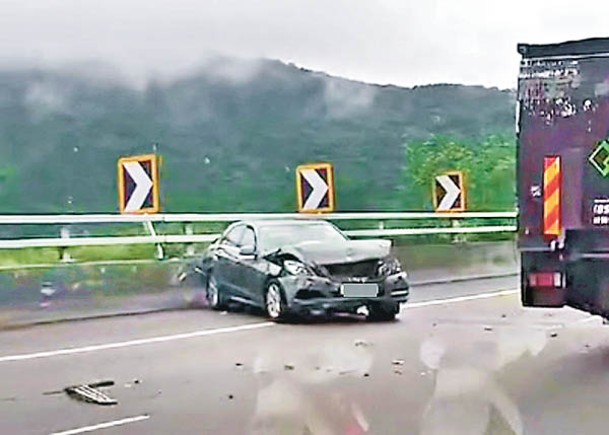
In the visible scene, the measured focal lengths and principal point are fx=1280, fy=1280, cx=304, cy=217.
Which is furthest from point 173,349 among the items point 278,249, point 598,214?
point 598,214

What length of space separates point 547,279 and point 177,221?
7355mm

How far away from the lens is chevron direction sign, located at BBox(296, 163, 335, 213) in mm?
19250

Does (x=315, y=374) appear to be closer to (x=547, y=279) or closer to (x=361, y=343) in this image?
(x=361, y=343)

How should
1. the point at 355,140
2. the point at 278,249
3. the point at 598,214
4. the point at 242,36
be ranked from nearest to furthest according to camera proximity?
the point at 598,214
the point at 278,249
the point at 242,36
the point at 355,140

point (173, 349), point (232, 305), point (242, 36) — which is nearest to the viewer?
point (173, 349)

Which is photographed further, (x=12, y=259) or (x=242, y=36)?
(x=242, y=36)

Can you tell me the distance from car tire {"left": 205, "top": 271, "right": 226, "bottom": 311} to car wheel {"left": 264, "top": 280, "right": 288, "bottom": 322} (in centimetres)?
126

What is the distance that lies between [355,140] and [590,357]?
33.2ft

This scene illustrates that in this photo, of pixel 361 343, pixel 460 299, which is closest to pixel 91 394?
pixel 361 343

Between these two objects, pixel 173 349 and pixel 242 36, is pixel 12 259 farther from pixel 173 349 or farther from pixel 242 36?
pixel 242 36

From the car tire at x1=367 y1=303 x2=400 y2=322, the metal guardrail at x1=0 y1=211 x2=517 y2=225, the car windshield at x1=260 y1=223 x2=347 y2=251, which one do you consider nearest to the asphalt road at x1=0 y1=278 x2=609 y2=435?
the car tire at x1=367 y1=303 x2=400 y2=322

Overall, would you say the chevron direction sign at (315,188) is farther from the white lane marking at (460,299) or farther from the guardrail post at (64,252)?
the guardrail post at (64,252)

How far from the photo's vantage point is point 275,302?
14445 millimetres

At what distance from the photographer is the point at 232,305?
15.9 metres
